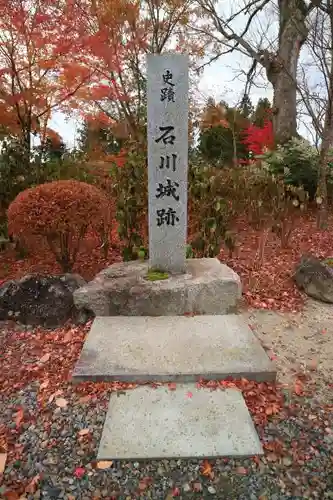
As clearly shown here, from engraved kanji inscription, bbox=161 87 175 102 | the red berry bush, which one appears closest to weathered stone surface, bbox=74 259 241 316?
the red berry bush

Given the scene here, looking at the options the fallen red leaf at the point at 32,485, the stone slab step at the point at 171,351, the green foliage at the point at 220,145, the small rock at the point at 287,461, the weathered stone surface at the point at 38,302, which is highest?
the green foliage at the point at 220,145

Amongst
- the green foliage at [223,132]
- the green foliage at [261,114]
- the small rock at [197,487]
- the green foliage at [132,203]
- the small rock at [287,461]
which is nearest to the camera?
the small rock at [197,487]

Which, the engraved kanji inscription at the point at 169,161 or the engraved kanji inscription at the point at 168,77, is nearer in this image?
the engraved kanji inscription at the point at 168,77

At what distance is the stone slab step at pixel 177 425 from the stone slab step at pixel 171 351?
13 centimetres

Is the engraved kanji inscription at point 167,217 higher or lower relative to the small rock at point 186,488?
higher

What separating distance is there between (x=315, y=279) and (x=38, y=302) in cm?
271

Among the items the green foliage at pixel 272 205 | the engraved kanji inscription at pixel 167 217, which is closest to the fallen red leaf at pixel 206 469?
the engraved kanji inscription at pixel 167 217

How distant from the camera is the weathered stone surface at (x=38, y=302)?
10.0 ft

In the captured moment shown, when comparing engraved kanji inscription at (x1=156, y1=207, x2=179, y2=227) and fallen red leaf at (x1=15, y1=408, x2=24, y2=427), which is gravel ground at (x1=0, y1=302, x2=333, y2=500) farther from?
engraved kanji inscription at (x1=156, y1=207, x2=179, y2=227)

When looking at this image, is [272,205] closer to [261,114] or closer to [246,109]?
[261,114]

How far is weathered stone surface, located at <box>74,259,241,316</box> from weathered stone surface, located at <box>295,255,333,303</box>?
983 millimetres

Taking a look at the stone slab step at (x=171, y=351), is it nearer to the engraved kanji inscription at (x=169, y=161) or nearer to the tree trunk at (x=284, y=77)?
the engraved kanji inscription at (x=169, y=161)

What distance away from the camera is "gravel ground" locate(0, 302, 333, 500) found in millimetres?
1598

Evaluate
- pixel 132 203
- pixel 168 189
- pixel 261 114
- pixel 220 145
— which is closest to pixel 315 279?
pixel 168 189
